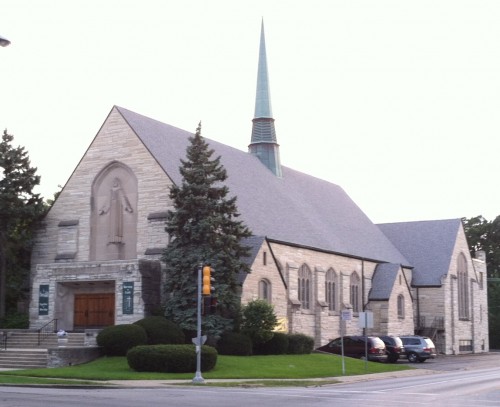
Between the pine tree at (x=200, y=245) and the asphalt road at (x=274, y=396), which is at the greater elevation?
the pine tree at (x=200, y=245)

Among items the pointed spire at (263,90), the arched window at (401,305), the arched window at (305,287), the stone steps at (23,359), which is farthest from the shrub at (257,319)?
the pointed spire at (263,90)

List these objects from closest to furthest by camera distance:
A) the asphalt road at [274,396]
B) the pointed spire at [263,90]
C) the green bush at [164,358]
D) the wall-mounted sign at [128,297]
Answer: the asphalt road at [274,396] < the green bush at [164,358] < the wall-mounted sign at [128,297] < the pointed spire at [263,90]

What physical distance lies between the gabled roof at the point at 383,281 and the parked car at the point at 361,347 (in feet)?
34.5

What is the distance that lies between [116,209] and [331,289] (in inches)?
665

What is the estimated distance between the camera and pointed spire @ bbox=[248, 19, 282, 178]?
60344mm

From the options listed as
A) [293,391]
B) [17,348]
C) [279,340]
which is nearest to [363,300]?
[279,340]

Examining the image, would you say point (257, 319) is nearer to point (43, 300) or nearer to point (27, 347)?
point (27, 347)

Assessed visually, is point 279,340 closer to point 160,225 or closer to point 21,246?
point 160,225

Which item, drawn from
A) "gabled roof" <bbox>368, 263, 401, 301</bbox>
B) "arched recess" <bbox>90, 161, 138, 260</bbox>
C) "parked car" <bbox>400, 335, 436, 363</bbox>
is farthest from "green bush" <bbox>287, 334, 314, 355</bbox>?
"gabled roof" <bbox>368, 263, 401, 301</bbox>

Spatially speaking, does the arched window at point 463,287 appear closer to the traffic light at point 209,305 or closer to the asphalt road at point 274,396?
the asphalt road at point 274,396

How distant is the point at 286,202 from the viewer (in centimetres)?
5578

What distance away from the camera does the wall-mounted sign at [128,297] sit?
40406 millimetres

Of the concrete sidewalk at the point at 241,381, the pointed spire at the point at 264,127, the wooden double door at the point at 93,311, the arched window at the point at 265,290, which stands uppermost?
the pointed spire at the point at 264,127

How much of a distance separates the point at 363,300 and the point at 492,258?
157ft
